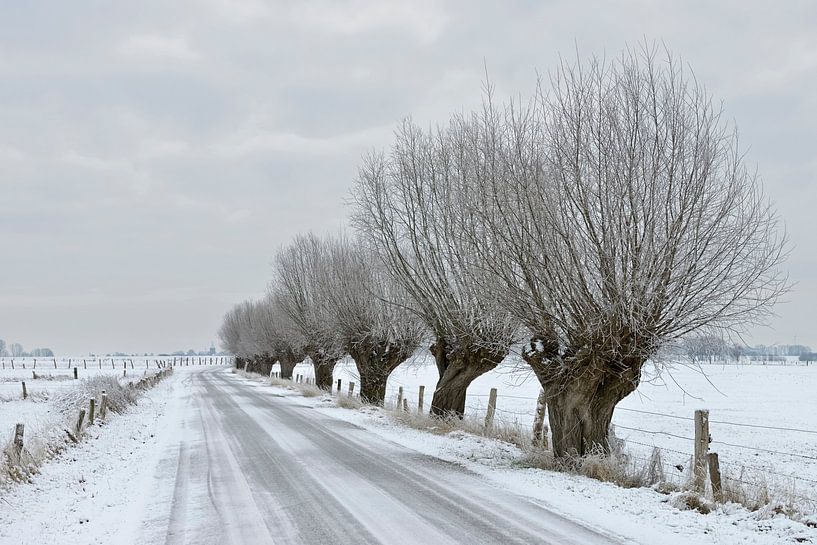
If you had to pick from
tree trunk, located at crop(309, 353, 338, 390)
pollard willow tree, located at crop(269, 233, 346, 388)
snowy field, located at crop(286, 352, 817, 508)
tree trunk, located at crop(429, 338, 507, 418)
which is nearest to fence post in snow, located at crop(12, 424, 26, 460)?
snowy field, located at crop(286, 352, 817, 508)

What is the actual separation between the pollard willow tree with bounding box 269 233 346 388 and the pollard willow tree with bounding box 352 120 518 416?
12.9 meters

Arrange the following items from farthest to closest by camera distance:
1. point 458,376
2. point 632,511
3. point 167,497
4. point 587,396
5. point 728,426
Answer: point 728,426
point 458,376
point 587,396
point 167,497
point 632,511

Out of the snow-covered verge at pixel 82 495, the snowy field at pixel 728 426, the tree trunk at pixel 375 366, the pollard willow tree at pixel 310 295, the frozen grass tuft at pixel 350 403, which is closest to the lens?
the snow-covered verge at pixel 82 495

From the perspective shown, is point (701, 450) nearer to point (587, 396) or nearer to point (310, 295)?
point (587, 396)

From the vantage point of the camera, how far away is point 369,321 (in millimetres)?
27250

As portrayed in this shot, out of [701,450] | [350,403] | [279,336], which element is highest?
[279,336]

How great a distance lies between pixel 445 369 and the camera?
19.6 m

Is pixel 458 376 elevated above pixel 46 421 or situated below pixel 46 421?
above

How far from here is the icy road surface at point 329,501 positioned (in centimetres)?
678

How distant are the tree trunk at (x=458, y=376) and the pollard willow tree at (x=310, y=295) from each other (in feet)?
43.4

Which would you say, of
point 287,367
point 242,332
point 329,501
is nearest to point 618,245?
point 329,501

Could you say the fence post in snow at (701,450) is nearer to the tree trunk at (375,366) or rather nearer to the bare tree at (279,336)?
the tree trunk at (375,366)

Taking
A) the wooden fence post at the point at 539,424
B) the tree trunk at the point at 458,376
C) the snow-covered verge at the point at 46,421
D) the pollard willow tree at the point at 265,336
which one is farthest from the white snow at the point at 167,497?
the pollard willow tree at the point at 265,336

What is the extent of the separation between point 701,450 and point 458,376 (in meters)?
9.90
